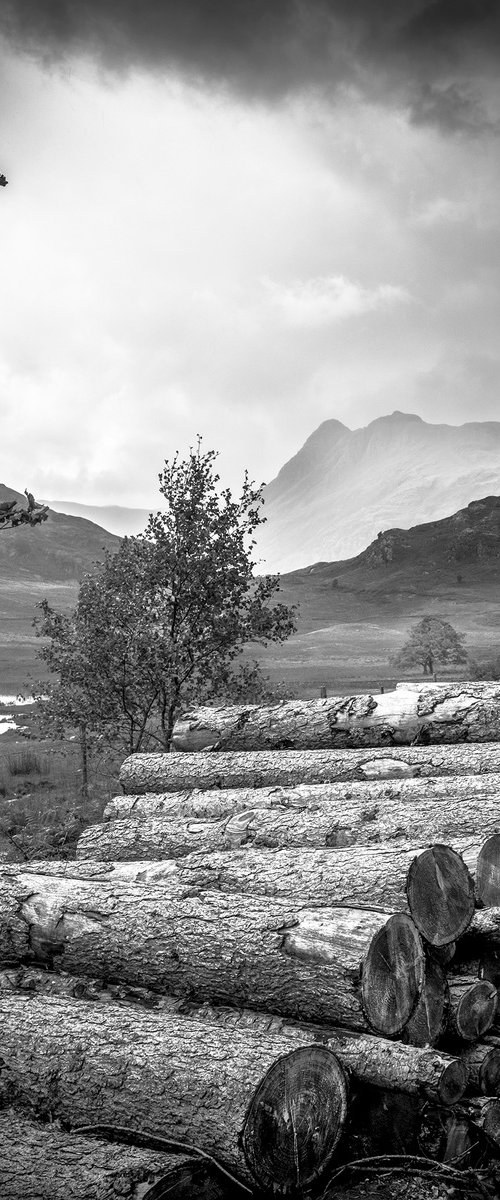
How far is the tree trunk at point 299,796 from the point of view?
8.28 meters

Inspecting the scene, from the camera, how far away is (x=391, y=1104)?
14.8 feet

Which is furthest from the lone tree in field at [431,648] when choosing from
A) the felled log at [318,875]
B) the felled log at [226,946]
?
the felled log at [226,946]

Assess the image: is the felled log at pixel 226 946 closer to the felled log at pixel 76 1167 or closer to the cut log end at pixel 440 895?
the cut log end at pixel 440 895

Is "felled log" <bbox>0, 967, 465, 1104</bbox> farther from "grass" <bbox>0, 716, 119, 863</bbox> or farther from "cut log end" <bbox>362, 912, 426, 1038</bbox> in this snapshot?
"grass" <bbox>0, 716, 119, 863</bbox>

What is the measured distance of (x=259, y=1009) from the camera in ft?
18.0

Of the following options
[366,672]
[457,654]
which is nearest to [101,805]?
[457,654]

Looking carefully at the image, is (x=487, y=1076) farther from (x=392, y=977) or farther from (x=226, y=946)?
(x=226, y=946)

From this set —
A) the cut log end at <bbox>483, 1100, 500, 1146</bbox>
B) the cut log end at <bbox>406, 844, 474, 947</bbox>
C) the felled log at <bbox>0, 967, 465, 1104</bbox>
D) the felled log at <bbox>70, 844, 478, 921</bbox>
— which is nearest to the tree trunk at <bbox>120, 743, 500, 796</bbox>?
the felled log at <bbox>70, 844, 478, 921</bbox>

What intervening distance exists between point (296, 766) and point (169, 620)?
6.75m

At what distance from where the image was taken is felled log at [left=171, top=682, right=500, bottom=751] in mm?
10062

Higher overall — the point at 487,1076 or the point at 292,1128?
the point at 292,1128

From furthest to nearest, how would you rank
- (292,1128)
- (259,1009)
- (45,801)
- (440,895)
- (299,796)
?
(45,801)
(299,796)
(259,1009)
(440,895)
(292,1128)

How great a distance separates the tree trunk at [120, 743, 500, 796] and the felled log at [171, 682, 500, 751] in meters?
0.35

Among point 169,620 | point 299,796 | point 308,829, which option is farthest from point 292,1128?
point 169,620
